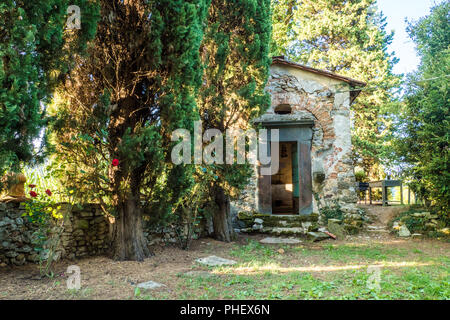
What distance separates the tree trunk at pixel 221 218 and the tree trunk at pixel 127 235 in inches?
93.3

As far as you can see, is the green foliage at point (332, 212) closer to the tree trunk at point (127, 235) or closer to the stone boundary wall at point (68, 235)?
the stone boundary wall at point (68, 235)

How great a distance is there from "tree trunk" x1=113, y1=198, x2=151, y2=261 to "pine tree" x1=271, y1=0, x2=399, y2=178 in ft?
33.7

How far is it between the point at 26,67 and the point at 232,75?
13.5ft

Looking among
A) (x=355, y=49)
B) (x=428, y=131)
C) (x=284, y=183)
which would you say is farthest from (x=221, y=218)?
(x=355, y=49)

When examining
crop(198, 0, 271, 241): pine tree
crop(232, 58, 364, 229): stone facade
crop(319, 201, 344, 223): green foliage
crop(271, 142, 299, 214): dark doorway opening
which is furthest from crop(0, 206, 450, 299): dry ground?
crop(271, 142, 299, 214): dark doorway opening

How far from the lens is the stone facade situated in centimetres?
830

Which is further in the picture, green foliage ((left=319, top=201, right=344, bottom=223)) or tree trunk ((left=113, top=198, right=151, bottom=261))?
green foliage ((left=319, top=201, right=344, bottom=223))

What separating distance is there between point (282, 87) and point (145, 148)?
556 centimetres

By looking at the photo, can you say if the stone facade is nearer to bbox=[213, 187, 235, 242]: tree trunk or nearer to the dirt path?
the dirt path

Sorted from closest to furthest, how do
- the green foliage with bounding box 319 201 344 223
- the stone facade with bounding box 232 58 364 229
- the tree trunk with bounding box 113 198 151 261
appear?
the tree trunk with bounding box 113 198 151 261 < the green foliage with bounding box 319 201 344 223 < the stone facade with bounding box 232 58 364 229

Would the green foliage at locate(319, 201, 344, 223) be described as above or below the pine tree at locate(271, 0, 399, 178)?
below

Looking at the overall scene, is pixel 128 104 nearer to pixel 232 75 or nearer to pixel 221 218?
pixel 232 75

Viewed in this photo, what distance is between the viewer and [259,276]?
383cm
